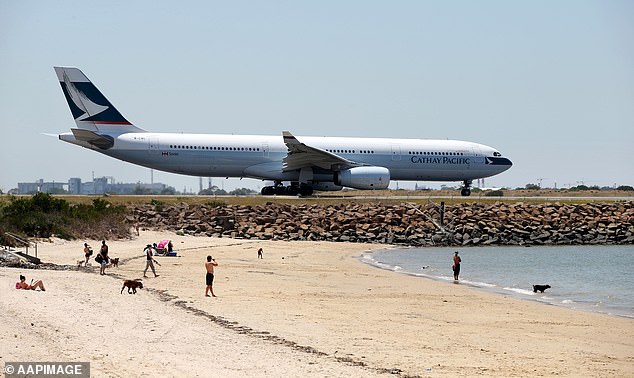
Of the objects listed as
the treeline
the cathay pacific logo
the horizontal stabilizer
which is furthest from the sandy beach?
the cathay pacific logo

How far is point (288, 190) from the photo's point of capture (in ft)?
162

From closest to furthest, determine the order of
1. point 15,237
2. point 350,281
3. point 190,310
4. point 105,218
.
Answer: point 190,310 < point 350,281 < point 15,237 < point 105,218

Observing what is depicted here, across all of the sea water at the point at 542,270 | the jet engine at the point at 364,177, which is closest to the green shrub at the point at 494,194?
the jet engine at the point at 364,177

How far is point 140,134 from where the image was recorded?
45219 millimetres

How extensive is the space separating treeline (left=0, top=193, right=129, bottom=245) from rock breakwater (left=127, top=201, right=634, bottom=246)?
4.32m

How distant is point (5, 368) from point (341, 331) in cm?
599

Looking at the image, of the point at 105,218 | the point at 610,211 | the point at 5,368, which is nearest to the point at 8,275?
the point at 5,368

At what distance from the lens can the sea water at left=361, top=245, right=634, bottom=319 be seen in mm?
21594

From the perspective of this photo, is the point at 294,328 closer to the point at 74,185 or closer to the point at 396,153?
the point at 396,153

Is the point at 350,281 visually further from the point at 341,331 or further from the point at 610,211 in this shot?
the point at 610,211

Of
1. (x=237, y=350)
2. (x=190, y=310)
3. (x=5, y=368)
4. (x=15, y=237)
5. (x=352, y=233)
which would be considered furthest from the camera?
(x=352, y=233)

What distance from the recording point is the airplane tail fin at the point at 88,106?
150 ft

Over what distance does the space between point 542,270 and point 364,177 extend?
16687 mm

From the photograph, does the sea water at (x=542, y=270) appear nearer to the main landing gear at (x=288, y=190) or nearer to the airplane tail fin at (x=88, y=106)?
the main landing gear at (x=288, y=190)
